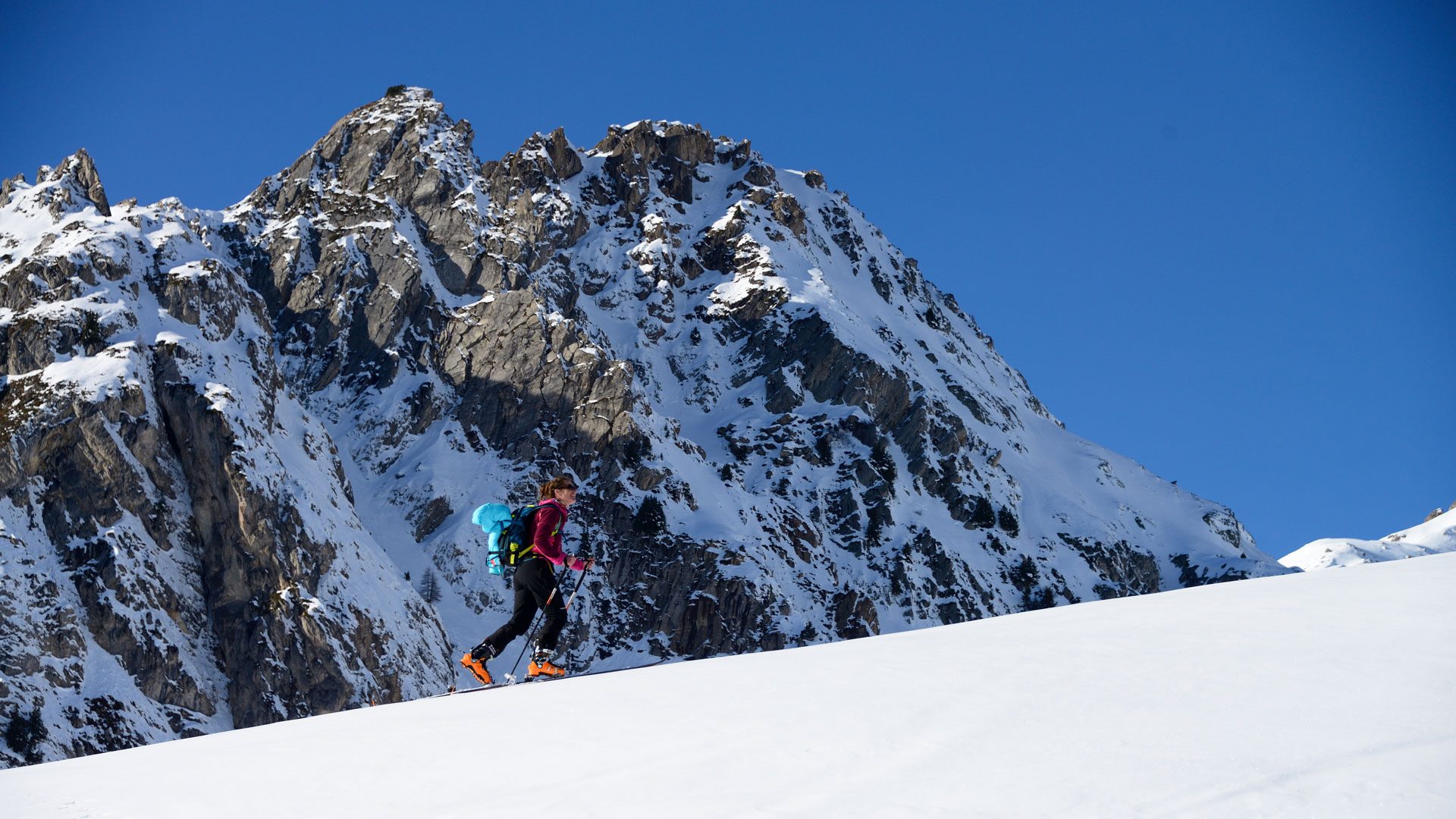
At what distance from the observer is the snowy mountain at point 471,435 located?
64.7 m

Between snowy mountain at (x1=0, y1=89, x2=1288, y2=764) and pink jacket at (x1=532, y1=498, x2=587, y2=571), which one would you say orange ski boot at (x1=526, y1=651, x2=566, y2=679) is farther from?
snowy mountain at (x1=0, y1=89, x2=1288, y2=764)

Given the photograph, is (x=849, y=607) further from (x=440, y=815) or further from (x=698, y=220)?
(x=440, y=815)

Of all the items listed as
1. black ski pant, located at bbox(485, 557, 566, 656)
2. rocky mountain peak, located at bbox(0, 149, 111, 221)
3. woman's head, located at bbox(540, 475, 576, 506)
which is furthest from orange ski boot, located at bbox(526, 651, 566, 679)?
rocky mountain peak, located at bbox(0, 149, 111, 221)

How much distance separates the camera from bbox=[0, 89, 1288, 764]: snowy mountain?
212 feet

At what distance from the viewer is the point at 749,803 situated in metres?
5.99

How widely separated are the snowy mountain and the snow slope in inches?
2021

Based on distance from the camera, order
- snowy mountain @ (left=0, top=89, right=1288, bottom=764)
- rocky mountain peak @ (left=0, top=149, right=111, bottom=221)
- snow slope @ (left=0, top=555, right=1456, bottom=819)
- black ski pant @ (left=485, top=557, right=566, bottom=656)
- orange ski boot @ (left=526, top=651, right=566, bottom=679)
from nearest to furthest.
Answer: snow slope @ (left=0, top=555, right=1456, bottom=819) < black ski pant @ (left=485, top=557, right=566, bottom=656) < orange ski boot @ (left=526, top=651, right=566, bottom=679) < snowy mountain @ (left=0, top=89, right=1288, bottom=764) < rocky mountain peak @ (left=0, top=149, right=111, bottom=221)

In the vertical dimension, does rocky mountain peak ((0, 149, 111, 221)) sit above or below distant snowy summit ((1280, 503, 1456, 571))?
above

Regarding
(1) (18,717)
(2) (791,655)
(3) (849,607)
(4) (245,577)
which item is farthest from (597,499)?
(2) (791,655)

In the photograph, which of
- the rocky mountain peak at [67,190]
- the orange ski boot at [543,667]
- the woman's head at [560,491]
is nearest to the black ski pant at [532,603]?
the orange ski boot at [543,667]

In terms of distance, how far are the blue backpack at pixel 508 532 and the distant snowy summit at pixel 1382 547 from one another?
493 feet

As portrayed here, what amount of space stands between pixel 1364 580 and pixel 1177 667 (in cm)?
456

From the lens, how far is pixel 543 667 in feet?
42.5

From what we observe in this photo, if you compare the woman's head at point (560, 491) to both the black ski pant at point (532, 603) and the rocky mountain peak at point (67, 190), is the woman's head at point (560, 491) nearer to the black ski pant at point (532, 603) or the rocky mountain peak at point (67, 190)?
the black ski pant at point (532, 603)
